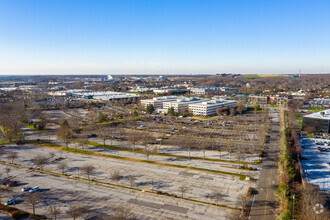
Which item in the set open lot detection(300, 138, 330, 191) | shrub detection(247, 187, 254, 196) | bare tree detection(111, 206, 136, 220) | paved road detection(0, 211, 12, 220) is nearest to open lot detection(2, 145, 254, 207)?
shrub detection(247, 187, 254, 196)

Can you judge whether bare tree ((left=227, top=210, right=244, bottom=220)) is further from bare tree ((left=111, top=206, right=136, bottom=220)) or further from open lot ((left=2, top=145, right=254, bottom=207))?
bare tree ((left=111, top=206, right=136, bottom=220))

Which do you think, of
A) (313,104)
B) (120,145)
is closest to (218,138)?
(120,145)

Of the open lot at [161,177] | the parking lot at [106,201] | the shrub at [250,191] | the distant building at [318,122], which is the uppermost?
the distant building at [318,122]

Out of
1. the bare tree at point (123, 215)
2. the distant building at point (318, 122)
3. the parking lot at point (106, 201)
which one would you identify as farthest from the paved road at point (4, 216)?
the distant building at point (318, 122)

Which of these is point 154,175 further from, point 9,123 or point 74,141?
point 9,123

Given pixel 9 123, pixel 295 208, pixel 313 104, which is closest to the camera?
pixel 295 208

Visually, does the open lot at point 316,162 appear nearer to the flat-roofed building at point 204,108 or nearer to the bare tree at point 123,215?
the bare tree at point 123,215

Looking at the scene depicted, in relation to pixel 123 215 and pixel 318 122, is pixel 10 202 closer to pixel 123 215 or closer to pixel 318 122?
pixel 123 215

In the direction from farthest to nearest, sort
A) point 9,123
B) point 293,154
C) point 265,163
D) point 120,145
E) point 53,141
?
point 9,123
point 53,141
point 120,145
point 293,154
point 265,163

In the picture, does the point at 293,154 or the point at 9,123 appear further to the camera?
the point at 9,123
